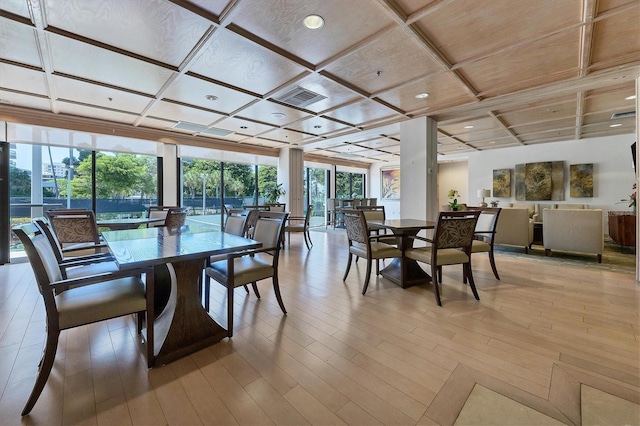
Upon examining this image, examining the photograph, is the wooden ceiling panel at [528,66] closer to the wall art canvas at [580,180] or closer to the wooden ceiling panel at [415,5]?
the wooden ceiling panel at [415,5]

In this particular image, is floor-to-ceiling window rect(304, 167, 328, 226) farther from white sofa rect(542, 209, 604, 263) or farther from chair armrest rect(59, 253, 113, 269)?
chair armrest rect(59, 253, 113, 269)

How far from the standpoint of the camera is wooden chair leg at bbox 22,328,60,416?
4.42ft

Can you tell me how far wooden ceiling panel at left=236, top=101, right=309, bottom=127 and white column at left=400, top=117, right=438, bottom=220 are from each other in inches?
81.6

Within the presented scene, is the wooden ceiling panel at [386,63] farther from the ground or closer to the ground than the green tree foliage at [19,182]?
farther from the ground

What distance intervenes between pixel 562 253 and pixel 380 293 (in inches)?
176

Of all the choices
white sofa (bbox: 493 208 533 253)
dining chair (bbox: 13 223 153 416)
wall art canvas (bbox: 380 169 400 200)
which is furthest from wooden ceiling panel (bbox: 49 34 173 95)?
wall art canvas (bbox: 380 169 400 200)

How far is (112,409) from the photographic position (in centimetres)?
136

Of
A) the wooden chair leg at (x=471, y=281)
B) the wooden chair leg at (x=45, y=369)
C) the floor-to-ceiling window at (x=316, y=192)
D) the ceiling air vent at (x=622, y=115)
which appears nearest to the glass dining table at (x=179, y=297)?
the wooden chair leg at (x=45, y=369)

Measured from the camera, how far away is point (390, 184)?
11.2m

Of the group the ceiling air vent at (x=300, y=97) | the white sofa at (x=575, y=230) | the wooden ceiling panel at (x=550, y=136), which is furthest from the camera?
the wooden ceiling panel at (x=550, y=136)

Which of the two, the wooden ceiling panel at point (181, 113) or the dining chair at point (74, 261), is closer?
the dining chair at point (74, 261)

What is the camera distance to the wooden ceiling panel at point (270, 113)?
14.6ft

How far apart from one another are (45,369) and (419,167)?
526 centimetres

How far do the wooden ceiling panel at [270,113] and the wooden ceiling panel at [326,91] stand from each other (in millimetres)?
374
